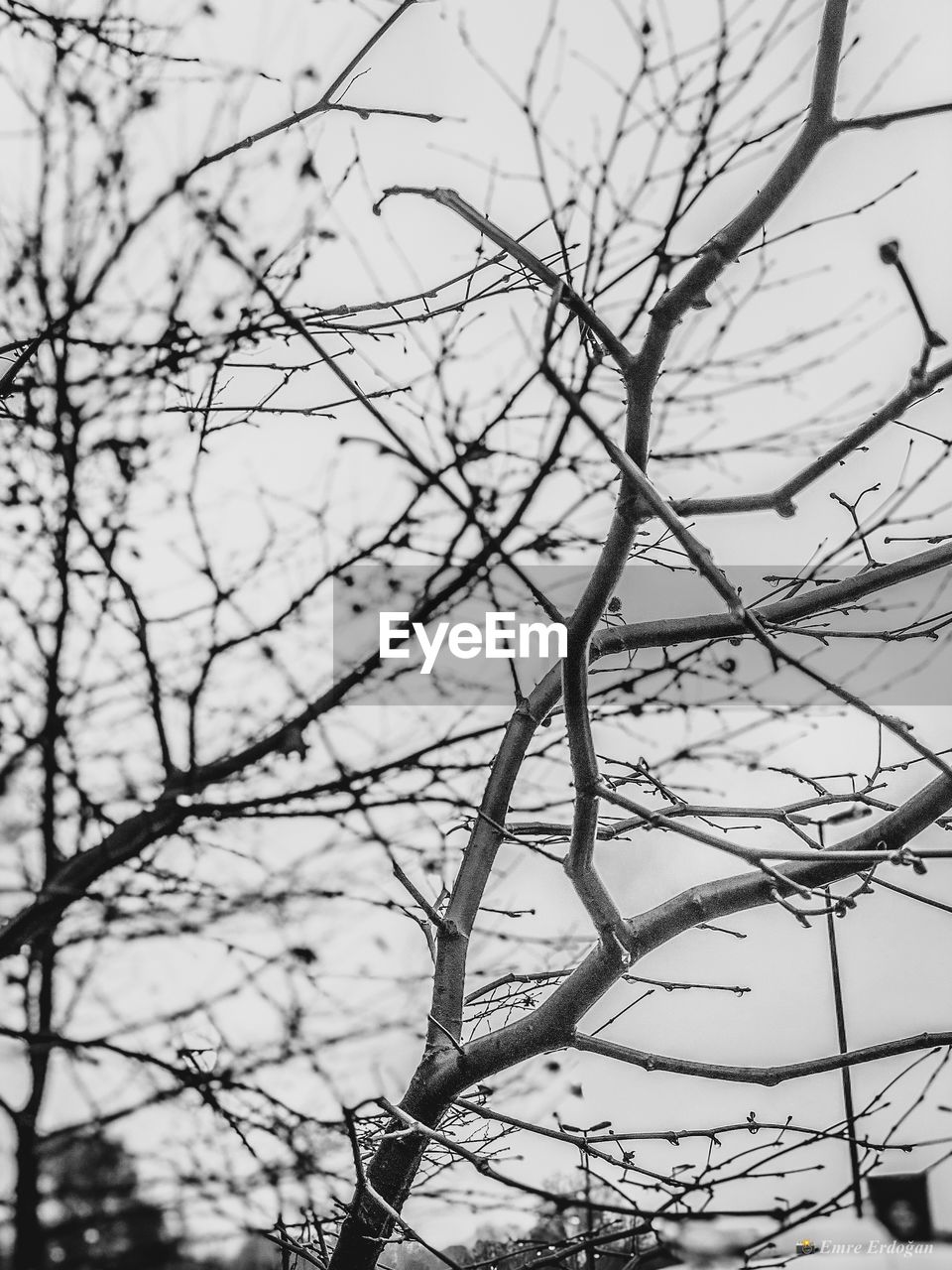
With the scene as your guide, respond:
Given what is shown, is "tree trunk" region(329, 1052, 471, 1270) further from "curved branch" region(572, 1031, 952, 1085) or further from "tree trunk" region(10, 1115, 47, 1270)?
"tree trunk" region(10, 1115, 47, 1270)

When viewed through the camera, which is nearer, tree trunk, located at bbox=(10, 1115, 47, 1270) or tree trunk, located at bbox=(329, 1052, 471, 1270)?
tree trunk, located at bbox=(10, 1115, 47, 1270)

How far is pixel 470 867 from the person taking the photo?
12.3 feet

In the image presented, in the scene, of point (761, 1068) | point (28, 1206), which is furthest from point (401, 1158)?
point (28, 1206)

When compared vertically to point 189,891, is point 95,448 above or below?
above

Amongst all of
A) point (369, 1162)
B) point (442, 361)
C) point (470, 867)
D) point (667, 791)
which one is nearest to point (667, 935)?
point (667, 791)

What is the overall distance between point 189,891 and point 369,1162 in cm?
196

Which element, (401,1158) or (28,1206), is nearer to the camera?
(28,1206)

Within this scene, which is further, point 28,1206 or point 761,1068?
point 761,1068

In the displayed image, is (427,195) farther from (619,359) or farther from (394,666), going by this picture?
(394,666)

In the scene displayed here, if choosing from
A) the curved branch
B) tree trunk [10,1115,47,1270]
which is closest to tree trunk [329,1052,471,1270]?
the curved branch

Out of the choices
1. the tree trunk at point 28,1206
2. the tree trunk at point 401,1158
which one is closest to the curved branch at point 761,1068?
the tree trunk at point 401,1158

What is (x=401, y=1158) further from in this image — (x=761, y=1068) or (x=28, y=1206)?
(x=28, y=1206)

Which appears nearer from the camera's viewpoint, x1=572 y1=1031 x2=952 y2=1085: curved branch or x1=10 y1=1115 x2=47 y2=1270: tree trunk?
x1=10 y1=1115 x2=47 y2=1270: tree trunk

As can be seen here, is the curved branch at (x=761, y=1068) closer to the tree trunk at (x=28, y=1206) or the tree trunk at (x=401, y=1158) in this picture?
the tree trunk at (x=401, y=1158)
